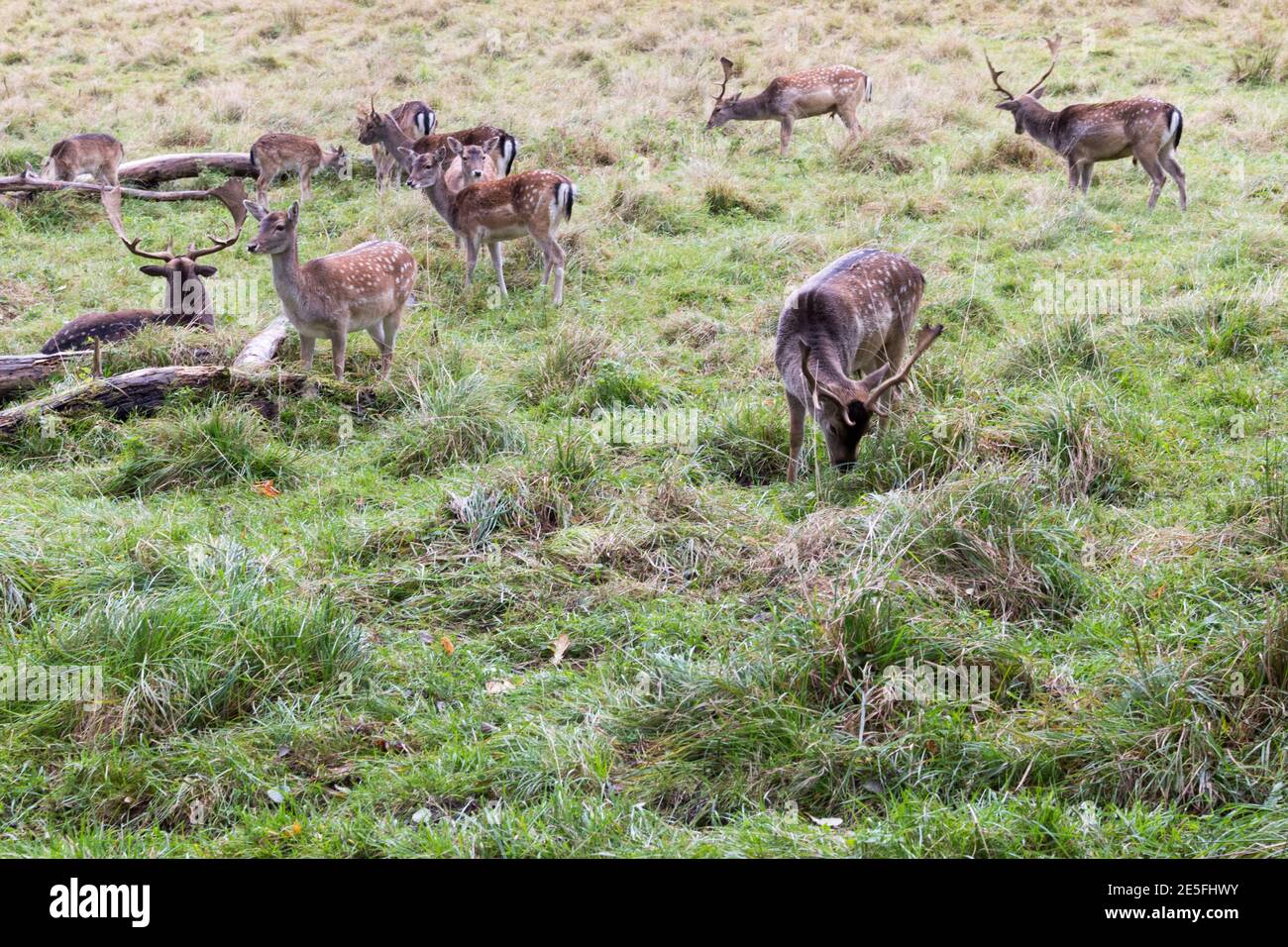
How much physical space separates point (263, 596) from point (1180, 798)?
3388 millimetres

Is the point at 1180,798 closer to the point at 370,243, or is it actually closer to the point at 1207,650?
the point at 1207,650

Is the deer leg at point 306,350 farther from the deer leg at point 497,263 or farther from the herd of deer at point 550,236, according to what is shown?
the deer leg at point 497,263

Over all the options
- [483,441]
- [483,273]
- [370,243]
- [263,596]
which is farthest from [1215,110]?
[263,596]

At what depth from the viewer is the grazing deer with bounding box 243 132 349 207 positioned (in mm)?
13492

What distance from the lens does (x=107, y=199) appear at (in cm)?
1258

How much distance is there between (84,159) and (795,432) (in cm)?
1007

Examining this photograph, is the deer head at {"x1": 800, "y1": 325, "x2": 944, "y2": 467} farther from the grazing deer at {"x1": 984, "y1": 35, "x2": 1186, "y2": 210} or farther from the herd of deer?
the grazing deer at {"x1": 984, "y1": 35, "x2": 1186, "y2": 210}

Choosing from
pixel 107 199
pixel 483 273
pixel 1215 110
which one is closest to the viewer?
pixel 483 273

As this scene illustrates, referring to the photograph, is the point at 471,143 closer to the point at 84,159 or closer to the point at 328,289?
the point at 84,159

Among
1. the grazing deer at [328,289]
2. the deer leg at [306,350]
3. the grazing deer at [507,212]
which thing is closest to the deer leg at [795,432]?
the grazing deer at [328,289]

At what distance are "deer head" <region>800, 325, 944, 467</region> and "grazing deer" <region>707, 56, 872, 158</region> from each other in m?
9.31

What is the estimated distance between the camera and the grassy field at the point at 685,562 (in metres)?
→ 3.88

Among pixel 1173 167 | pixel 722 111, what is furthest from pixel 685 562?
pixel 722 111
